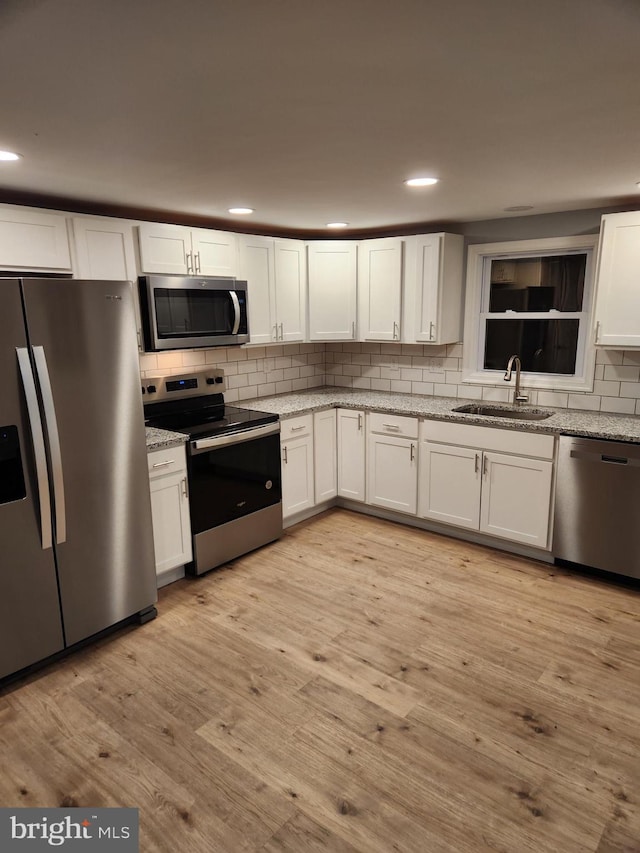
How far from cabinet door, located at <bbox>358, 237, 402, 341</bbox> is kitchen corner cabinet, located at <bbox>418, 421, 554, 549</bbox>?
3.07ft

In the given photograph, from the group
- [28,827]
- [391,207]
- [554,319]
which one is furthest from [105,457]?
[554,319]

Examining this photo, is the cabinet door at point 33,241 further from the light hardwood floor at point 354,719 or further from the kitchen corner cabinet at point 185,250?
the light hardwood floor at point 354,719

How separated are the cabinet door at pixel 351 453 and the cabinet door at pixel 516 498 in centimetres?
100

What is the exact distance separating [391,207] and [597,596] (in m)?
2.64

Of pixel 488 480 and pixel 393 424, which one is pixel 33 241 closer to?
pixel 393 424

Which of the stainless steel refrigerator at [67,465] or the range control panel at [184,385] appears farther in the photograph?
the range control panel at [184,385]

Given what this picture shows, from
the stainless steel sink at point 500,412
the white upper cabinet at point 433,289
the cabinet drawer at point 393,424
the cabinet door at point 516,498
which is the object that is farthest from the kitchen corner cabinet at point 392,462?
the white upper cabinet at point 433,289

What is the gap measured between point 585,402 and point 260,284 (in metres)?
2.46

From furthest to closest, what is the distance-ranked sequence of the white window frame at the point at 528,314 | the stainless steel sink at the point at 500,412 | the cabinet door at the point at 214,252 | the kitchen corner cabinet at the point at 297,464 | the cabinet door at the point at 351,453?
the cabinet door at the point at 351,453
the kitchen corner cabinet at the point at 297,464
the stainless steel sink at the point at 500,412
the white window frame at the point at 528,314
the cabinet door at the point at 214,252

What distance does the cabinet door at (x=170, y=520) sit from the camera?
10.0 feet

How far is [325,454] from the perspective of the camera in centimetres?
428

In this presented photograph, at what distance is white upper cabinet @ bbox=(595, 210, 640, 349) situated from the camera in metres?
3.17

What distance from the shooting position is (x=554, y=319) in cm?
390

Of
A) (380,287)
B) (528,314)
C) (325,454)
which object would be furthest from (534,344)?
(325,454)
